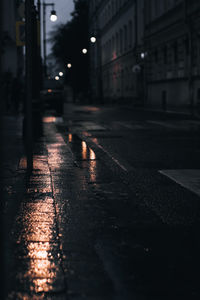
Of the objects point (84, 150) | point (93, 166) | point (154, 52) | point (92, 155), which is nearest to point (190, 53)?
point (154, 52)

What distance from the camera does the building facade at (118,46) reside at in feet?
160

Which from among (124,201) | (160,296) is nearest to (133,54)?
(124,201)

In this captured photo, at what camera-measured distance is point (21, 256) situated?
4.21 metres

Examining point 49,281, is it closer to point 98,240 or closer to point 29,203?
point 98,240

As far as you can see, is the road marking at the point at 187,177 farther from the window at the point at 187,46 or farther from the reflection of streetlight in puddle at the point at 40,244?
the window at the point at 187,46

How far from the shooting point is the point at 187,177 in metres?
8.25

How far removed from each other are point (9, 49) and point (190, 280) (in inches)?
2231

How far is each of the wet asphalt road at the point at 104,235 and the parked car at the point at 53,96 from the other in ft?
80.8

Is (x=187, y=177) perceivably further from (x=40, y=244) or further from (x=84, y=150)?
(x=84, y=150)

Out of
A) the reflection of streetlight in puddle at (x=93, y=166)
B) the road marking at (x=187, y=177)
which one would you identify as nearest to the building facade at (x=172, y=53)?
the reflection of streetlight in puddle at (x=93, y=166)

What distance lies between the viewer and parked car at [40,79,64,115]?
34.4 m

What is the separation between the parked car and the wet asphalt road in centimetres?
2463

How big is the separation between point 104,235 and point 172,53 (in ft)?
108

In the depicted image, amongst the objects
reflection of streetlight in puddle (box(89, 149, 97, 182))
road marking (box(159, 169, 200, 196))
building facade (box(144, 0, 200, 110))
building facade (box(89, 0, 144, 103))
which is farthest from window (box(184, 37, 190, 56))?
road marking (box(159, 169, 200, 196))
